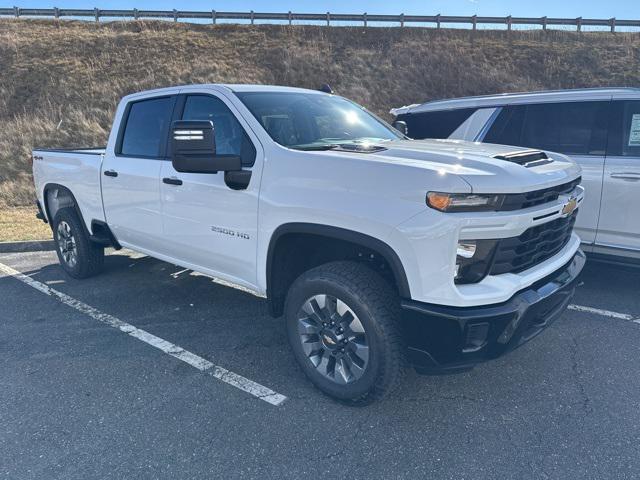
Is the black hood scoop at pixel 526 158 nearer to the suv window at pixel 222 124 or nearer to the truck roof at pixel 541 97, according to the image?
the suv window at pixel 222 124

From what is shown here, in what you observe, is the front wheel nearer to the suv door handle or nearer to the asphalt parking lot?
the asphalt parking lot

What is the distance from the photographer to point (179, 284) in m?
5.33

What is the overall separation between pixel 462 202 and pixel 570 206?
3.56 ft

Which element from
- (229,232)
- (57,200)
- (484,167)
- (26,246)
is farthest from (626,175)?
(26,246)

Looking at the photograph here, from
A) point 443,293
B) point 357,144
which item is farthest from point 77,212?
point 443,293

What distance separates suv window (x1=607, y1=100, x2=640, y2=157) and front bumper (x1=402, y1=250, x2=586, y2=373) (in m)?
2.61

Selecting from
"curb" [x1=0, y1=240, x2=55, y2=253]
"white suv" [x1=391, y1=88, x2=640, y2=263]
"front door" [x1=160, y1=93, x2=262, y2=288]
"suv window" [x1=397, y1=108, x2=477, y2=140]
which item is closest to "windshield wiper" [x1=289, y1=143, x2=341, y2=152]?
"front door" [x1=160, y1=93, x2=262, y2=288]

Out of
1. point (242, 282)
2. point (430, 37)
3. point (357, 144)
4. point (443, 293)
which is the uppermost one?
point (430, 37)

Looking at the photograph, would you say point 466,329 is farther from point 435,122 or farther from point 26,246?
point 26,246

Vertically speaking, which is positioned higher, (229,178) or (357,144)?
(357,144)

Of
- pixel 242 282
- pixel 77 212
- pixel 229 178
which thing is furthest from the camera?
pixel 77 212

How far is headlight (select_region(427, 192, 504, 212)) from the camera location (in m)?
2.40

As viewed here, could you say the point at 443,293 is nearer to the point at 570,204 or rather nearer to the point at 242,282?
the point at 570,204

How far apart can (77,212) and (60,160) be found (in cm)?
64
